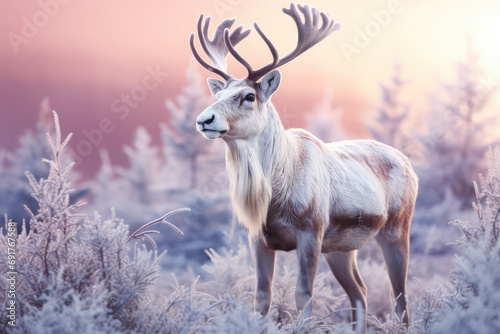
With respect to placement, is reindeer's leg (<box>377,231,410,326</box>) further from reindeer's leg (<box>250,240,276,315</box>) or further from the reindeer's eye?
the reindeer's eye

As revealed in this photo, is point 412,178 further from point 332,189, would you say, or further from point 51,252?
point 51,252

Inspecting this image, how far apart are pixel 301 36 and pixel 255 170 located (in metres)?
1.23

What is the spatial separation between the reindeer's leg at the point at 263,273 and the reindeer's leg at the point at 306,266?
309 millimetres

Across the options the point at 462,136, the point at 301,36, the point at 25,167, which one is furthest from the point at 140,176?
the point at 301,36

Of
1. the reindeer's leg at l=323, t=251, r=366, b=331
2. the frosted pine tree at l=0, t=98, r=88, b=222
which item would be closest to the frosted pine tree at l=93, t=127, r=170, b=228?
the frosted pine tree at l=0, t=98, r=88, b=222

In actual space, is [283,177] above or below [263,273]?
above

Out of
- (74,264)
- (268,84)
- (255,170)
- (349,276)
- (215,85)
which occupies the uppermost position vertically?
(215,85)

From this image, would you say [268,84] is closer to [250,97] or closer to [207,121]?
[250,97]

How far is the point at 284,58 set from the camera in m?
3.99

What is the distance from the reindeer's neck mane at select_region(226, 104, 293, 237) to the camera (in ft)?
12.1

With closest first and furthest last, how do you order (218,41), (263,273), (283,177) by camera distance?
(283,177) → (263,273) → (218,41)

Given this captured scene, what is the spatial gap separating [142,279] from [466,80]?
13605mm

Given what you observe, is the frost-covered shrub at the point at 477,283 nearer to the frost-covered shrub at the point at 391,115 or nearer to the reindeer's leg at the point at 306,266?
the reindeer's leg at the point at 306,266

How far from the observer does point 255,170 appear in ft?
12.2
